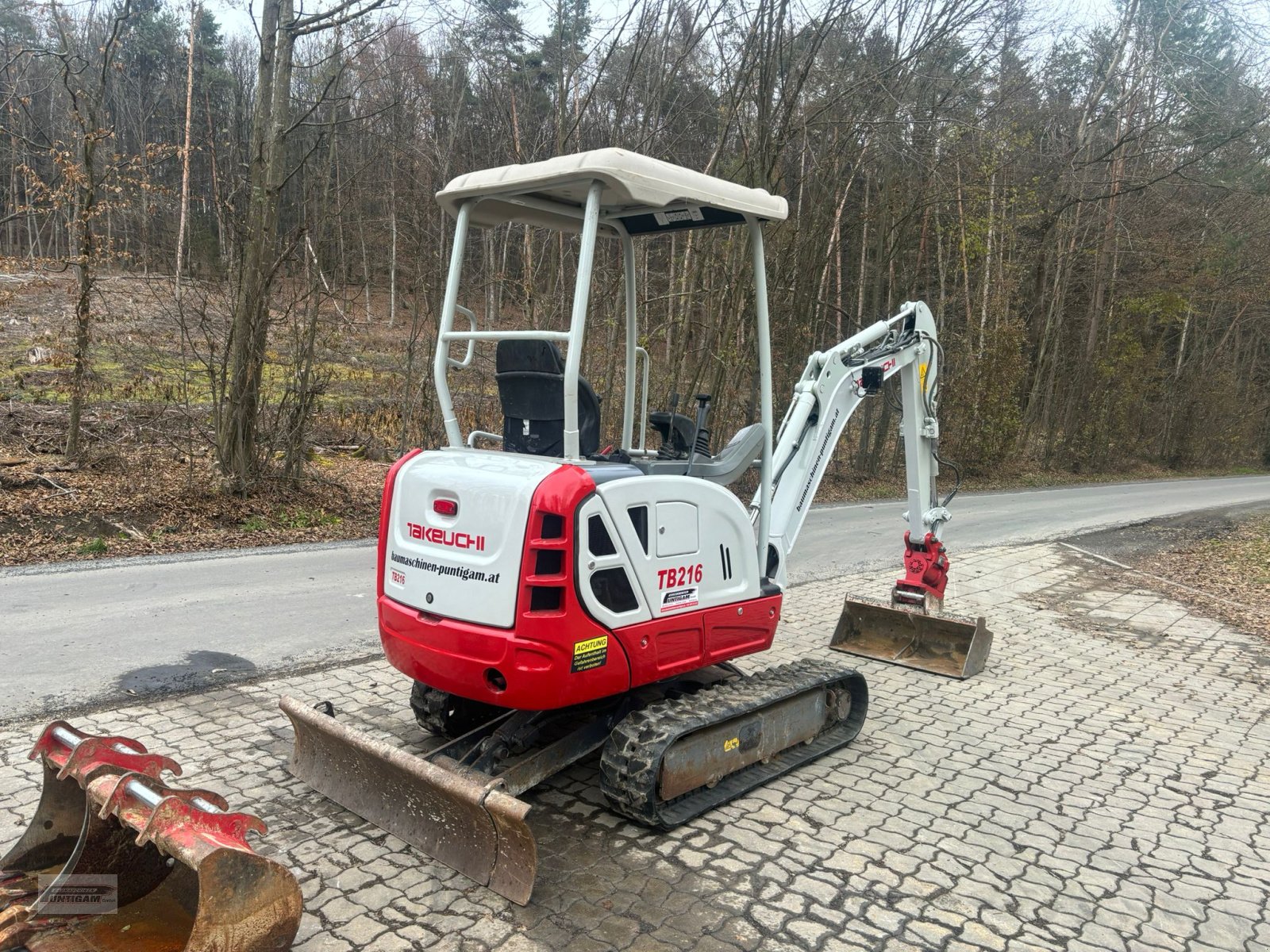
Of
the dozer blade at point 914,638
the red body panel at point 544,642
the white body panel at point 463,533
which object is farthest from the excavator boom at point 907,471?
the white body panel at point 463,533

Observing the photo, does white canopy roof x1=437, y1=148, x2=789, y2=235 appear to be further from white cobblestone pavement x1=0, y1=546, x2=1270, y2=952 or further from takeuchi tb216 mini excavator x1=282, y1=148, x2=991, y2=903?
white cobblestone pavement x1=0, y1=546, x2=1270, y2=952

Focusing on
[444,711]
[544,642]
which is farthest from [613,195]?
[444,711]

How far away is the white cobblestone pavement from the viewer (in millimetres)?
3279

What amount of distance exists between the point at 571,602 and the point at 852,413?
3.36 metres

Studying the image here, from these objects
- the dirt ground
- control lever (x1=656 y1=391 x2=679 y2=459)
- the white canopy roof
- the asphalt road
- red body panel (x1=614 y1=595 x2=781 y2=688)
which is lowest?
the asphalt road

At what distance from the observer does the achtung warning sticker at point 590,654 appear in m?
3.67

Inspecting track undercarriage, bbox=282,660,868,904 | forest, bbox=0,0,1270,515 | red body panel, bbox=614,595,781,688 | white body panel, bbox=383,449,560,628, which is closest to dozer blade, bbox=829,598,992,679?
track undercarriage, bbox=282,660,868,904

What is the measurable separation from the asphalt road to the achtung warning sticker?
3127mm

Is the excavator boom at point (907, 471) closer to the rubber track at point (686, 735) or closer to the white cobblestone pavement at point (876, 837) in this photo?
the white cobblestone pavement at point (876, 837)

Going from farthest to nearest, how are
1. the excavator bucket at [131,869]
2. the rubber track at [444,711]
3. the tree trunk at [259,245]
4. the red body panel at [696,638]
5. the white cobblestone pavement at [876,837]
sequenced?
1. the tree trunk at [259,245]
2. the rubber track at [444,711]
3. the red body panel at [696,638]
4. the white cobblestone pavement at [876,837]
5. the excavator bucket at [131,869]

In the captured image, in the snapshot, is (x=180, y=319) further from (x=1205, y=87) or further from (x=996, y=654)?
(x=1205, y=87)

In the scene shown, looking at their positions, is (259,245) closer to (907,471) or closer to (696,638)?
(907,471)

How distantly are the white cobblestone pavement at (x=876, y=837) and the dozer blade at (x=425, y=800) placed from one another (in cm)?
9

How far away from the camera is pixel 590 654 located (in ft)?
12.2
